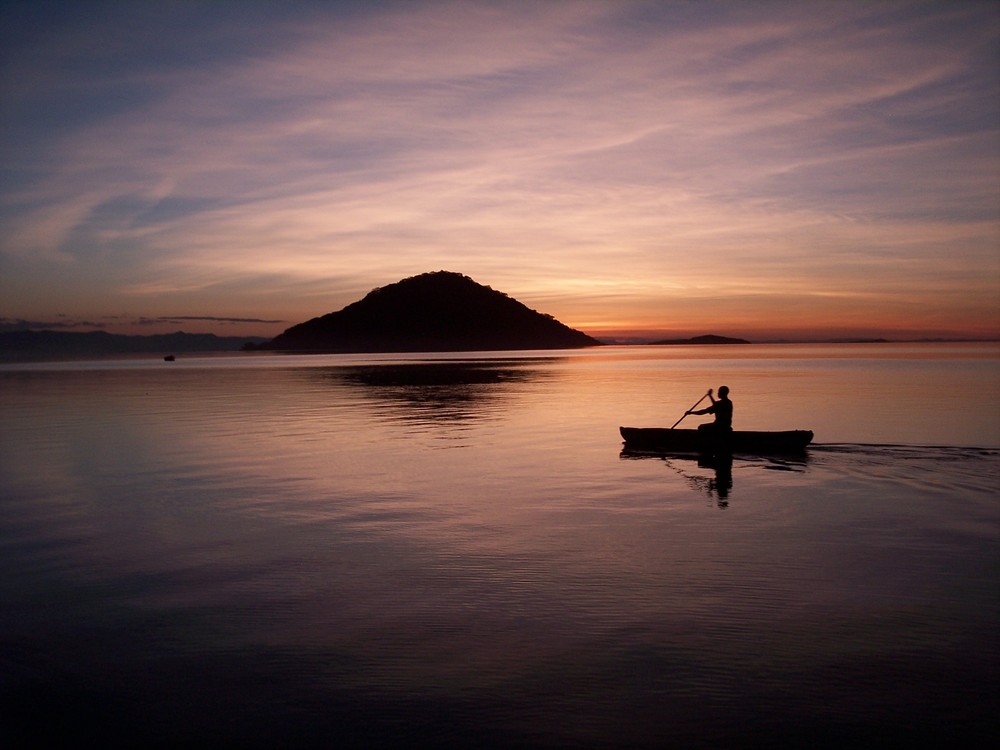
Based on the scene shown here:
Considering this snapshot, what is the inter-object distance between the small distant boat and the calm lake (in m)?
0.83

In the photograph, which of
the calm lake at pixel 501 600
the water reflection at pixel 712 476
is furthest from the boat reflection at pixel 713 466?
the calm lake at pixel 501 600

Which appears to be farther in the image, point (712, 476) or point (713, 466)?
point (713, 466)

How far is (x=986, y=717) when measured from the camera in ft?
25.7

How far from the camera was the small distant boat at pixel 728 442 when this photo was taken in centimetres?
2605

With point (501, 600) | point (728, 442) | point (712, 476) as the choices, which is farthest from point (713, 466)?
point (501, 600)

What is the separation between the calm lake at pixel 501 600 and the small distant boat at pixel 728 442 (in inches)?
32.5

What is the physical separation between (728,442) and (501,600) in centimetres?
1705

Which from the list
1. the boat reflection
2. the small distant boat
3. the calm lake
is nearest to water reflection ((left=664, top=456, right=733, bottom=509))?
the boat reflection

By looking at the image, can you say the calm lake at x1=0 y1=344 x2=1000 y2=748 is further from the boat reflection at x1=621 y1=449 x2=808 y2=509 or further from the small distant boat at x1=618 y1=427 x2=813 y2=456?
the small distant boat at x1=618 y1=427 x2=813 y2=456

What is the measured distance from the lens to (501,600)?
11453 mm

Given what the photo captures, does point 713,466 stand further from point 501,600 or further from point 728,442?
point 501,600

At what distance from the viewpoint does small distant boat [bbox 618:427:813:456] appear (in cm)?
2605

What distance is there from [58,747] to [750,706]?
7.43 meters

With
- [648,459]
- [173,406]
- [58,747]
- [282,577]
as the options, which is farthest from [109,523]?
[173,406]
